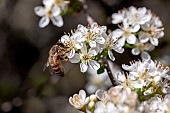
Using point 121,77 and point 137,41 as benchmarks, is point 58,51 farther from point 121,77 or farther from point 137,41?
point 137,41

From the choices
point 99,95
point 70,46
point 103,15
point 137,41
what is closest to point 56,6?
point 137,41

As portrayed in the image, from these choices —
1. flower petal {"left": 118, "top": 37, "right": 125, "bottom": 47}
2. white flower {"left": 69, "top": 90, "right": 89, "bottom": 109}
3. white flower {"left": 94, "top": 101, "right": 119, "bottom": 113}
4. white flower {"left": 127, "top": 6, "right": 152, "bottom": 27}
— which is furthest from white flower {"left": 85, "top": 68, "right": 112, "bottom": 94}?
white flower {"left": 94, "top": 101, "right": 119, "bottom": 113}

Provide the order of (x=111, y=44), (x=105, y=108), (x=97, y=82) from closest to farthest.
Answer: (x=105, y=108) < (x=111, y=44) < (x=97, y=82)

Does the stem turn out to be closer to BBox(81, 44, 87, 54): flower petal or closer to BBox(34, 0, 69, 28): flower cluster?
BBox(81, 44, 87, 54): flower petal

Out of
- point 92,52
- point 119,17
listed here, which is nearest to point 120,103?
point 92,52

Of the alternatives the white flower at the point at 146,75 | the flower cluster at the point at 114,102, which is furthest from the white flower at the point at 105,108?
the white flower at the point at 146,75

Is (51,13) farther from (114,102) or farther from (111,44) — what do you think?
(114,102)
